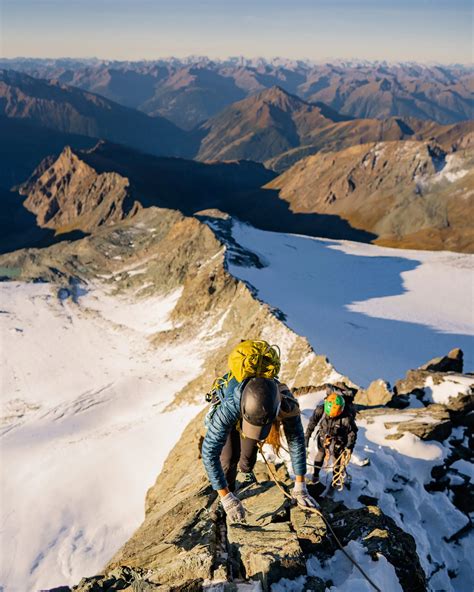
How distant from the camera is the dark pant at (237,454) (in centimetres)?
763

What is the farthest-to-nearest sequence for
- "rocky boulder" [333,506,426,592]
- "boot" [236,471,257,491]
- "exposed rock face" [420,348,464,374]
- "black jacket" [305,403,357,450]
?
"exposed rock face" [420,348,464,374] < "black jacket" [305,403,357,450] < "boot" [236,471,257,491] < "rocky boulder" [333,506,426,592]

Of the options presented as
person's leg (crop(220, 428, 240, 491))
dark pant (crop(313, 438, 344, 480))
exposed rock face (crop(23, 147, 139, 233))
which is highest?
person's leg (crop(220, 428, 240, 491))

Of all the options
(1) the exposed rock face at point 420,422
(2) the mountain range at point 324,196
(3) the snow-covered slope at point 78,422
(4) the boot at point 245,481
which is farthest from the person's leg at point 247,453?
(2) the mountain range at point 324,196

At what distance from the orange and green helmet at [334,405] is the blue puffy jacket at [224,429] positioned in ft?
10.1

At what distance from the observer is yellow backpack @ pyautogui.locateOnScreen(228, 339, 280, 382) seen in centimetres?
622

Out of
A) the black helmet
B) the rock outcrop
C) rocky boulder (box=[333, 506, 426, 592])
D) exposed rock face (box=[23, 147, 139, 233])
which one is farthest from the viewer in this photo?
exposed rock face (box=[23, 147, 139, 233])

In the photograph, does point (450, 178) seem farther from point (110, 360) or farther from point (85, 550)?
point (85, 550)

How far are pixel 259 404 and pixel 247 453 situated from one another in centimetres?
210

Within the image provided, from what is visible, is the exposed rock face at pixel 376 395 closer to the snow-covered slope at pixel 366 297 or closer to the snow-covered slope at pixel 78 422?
the snow-covered slope at pixel 366 297

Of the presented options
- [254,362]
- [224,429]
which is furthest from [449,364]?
[254,362]

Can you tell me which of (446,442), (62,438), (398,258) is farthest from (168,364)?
(398,258)

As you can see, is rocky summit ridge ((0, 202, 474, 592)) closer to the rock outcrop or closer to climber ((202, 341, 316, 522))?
the rock outcrop

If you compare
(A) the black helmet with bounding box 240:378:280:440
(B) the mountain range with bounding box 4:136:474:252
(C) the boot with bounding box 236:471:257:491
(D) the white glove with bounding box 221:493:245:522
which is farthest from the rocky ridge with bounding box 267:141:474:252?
(A) the black helmet with bounding box 240:378:280:440

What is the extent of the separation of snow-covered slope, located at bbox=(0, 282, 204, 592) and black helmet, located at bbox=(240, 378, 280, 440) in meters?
21.3
